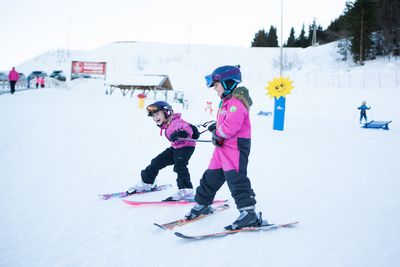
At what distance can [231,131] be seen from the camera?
8.93ft

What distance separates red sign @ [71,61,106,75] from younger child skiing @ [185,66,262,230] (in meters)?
32.7

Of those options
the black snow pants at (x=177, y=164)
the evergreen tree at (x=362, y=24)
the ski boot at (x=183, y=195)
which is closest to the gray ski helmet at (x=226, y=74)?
the black snow pants at (x=177, y=164)

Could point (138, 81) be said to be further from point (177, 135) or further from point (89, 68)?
point (177, 135)

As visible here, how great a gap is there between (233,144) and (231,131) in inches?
7.3

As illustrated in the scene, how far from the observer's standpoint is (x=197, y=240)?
9.02 ft

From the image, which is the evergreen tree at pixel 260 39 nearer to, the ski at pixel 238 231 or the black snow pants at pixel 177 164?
the black snow pants at pixel 177 164

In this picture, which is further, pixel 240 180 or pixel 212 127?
pixel 212 127

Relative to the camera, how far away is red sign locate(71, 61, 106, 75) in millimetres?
33062

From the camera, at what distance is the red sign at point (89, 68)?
33062 millimetres

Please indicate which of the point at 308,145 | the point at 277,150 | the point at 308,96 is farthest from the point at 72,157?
the point at 308,96

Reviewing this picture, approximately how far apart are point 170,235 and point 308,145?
23.2ft

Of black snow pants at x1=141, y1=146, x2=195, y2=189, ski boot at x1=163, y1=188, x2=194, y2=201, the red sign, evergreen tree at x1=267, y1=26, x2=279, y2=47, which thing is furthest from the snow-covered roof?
evergreen tree at x1=267, y1=26, x2=279, y2=47

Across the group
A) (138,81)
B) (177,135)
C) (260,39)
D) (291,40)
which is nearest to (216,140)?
(177,135)

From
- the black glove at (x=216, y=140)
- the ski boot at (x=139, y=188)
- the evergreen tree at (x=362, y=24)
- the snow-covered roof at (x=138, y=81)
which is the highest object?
the evergreen tree at (x=362, y=24)
